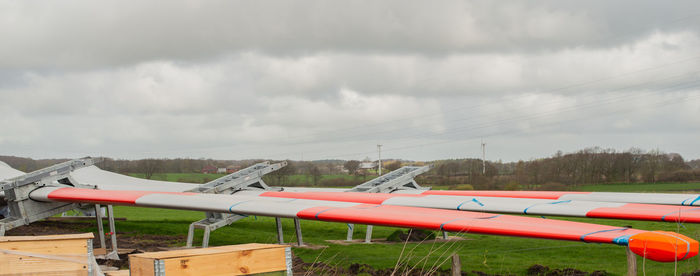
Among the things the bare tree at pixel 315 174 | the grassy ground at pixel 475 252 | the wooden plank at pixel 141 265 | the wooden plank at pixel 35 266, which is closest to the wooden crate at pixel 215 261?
the wooden plank at pixel 141 265

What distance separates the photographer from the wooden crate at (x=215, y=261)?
4867 mm

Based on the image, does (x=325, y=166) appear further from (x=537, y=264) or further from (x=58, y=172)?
(x=537, y=264)

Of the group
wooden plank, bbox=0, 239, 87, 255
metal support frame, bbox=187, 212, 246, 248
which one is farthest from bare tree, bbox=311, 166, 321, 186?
wooden plank, bbox=0, 239, 87, 255

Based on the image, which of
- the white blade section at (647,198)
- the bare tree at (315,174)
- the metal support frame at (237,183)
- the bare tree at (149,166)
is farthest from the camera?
the bare tree at (315,174)

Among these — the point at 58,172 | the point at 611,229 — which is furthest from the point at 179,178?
the point at 611,229

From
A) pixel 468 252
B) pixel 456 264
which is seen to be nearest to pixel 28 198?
pixel 468 252

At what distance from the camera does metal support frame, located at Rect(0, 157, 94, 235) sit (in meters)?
16.0

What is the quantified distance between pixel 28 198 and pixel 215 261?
44.2ft

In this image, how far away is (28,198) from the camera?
16.3m

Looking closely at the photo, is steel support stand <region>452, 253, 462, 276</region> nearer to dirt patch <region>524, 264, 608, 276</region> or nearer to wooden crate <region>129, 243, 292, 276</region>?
wooden crate <region>129, 243, 292, 276</region>

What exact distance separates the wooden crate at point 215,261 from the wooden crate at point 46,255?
1371 millimetres

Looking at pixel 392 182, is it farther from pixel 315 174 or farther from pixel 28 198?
pixel 315 174

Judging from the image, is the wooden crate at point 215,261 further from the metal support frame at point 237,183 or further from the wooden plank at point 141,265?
the metal support frame at point 237,183

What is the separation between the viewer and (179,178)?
43.7 m
